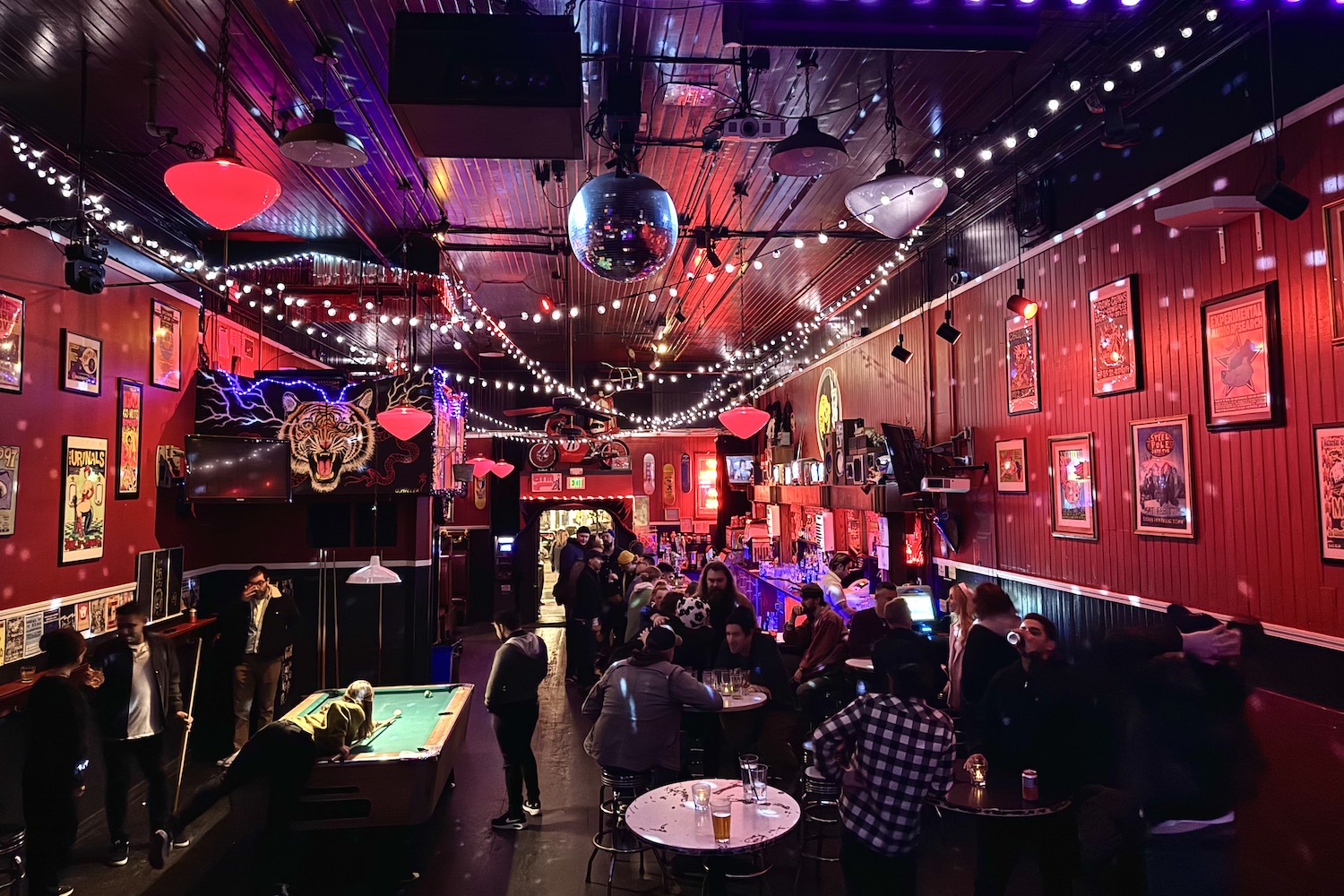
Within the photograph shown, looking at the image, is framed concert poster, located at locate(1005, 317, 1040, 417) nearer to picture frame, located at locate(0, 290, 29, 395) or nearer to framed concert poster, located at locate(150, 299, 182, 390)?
picture frame, located at locate(0, 290, 29, 395)

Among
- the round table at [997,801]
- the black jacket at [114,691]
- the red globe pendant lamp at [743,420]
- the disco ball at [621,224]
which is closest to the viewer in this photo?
the disco ball at [621,224]

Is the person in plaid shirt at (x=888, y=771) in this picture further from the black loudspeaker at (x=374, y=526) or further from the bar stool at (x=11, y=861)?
the black loudspeaker at (x=374, y=526)

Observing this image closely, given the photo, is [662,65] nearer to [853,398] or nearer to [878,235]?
[878,235]

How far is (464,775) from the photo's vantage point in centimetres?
637

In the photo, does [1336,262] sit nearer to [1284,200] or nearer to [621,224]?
[1284,200]

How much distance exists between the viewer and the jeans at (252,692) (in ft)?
23.2

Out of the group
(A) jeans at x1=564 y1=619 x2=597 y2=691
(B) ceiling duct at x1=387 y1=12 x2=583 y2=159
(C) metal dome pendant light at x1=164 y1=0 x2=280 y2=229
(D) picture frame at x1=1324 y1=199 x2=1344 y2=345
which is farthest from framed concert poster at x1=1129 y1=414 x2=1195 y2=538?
(A) jeans at x1=564 y1=619 x2=597 y2=691

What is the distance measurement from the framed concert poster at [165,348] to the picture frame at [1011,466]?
720 centimetres

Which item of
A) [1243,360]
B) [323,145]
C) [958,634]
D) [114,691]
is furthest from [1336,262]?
[114,691]

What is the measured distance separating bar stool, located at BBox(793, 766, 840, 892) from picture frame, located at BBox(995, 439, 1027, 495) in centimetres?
304

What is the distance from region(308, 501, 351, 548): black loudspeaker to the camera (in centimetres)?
869

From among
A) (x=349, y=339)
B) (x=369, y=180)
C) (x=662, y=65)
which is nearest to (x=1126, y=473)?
(x=662, y=65)

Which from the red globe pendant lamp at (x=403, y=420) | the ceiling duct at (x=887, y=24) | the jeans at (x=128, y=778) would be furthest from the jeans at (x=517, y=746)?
the ceiling duct at (x=887, y=24)

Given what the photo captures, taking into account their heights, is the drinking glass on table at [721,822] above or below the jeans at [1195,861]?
above
